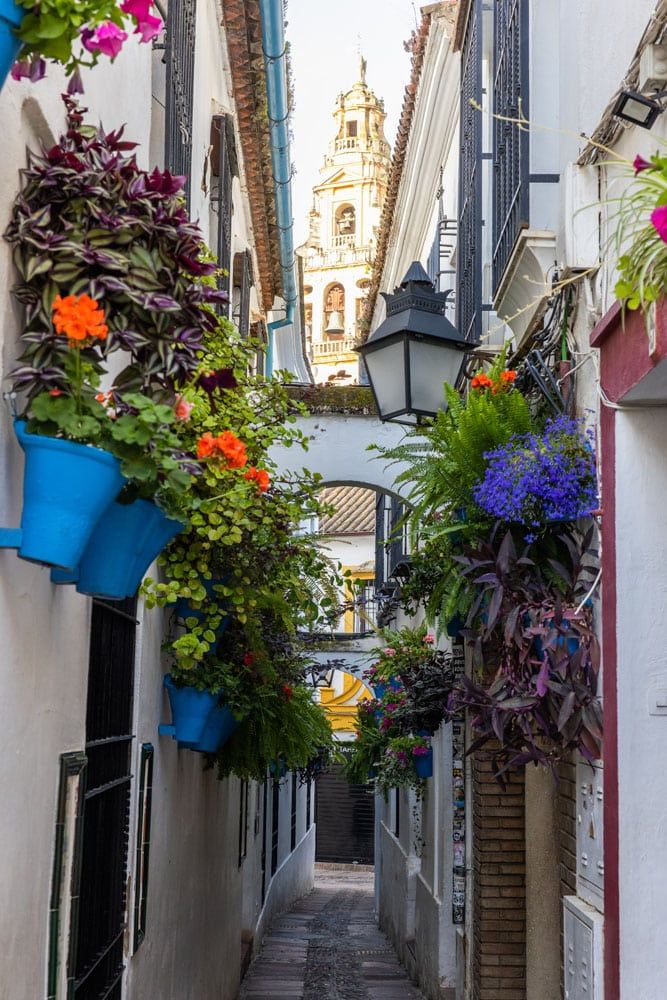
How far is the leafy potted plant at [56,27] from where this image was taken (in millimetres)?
2650

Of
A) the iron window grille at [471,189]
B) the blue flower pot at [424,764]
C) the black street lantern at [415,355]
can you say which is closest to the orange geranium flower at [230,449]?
the black street lantern at [415,355]

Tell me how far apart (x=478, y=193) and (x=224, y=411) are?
174 inches

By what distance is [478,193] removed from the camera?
977 centimetres

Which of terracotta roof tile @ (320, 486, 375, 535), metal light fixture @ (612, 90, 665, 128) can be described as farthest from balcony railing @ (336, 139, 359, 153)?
metal light fixture @ (612, 90, 665, 128)

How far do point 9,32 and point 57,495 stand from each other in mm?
1113

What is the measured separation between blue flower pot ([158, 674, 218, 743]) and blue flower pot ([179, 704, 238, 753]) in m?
0.09

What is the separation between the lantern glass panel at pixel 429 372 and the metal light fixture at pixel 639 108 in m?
2.38

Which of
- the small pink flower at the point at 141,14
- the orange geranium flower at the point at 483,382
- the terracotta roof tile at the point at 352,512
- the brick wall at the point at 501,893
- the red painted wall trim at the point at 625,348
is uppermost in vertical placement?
the terracotta roof tile at the point at 352,512

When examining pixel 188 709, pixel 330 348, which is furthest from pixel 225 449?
pixel 330 348

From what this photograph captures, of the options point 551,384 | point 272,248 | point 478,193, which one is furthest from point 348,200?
point 551,384

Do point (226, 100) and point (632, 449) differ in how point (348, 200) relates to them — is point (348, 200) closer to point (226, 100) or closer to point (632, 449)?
point (226, 100)

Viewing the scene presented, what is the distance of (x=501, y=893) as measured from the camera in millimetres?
7664

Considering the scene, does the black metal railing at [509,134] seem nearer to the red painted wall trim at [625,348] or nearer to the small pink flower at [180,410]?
the red painted wall trim at [625,348]

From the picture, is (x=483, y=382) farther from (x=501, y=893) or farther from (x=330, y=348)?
(x=330, y=348)
